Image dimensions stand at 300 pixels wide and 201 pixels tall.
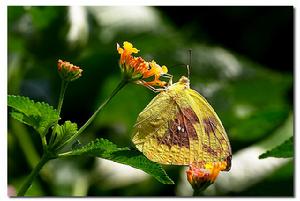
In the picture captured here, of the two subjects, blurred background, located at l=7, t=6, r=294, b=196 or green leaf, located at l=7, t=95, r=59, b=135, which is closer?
green leaf, located at l=7, t=95, r=59, b=135

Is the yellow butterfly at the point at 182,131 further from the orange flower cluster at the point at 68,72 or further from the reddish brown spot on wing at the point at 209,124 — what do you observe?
the orange flower cluster at the point at 68,72

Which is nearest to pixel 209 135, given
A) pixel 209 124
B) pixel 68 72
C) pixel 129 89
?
pixel 209 124

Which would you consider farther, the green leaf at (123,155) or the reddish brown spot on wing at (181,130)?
the reddish brown spot on wing at (181,130)

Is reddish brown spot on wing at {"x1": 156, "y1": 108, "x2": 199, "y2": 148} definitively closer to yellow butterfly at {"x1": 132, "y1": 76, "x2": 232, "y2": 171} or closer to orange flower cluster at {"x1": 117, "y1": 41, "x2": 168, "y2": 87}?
yellow butterfly at {"x1": 132, "y1": 76, "x2": 232, "y2": 171}

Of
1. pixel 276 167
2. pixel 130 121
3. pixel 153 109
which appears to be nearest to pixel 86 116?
pixel 130 121

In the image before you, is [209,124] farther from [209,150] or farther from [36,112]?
[36,112]

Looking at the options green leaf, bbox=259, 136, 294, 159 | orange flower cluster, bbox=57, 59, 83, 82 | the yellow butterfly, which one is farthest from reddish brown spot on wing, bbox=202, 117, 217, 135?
orange flower cluster, bbox=57, 59, 83, 82

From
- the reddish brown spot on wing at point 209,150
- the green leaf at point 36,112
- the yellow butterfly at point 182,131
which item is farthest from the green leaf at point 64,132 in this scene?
the reddish brown spot on wing at point 209,150
